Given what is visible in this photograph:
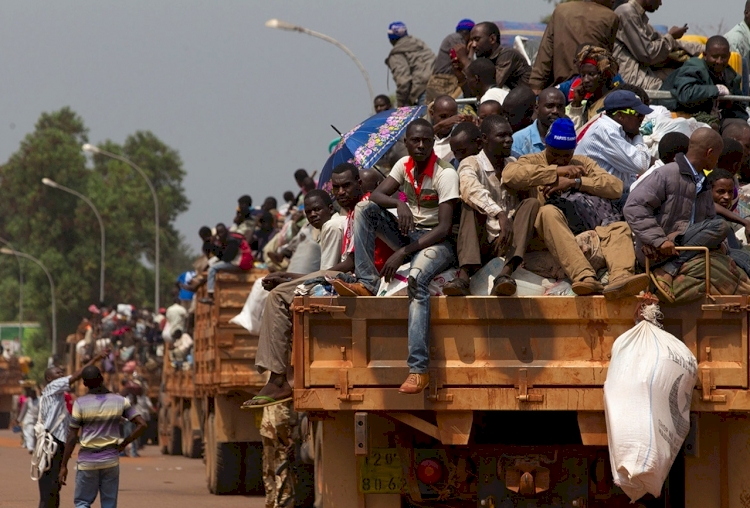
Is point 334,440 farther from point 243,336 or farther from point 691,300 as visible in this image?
point 243,336

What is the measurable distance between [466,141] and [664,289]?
1697mm

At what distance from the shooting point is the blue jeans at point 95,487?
10828 mm

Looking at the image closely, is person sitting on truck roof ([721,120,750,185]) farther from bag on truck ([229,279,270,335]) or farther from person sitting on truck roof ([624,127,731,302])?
bag on truck ([229,279,270,335])

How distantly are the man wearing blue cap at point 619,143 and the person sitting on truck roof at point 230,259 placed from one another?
7.53m

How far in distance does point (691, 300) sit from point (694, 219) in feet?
2.34

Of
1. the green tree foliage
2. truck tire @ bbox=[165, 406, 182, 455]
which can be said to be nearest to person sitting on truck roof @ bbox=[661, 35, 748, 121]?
truck tire @ bbox=[165, 406, 182, 455]

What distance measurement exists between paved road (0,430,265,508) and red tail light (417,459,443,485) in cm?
696

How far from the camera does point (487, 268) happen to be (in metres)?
7.78

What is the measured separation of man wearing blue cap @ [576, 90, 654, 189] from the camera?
8.80 metres

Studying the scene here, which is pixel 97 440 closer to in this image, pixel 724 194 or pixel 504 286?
pixel 504 286

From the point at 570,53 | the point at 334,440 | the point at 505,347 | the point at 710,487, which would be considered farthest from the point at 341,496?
the point at 570,53

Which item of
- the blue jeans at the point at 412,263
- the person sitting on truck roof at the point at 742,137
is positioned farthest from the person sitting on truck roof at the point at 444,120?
the blue jeans at the point at 412,263

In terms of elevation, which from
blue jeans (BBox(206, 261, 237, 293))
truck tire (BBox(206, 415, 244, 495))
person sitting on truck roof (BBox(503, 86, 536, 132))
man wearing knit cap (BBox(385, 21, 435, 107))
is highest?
man wearing knit cap (BBox(385, 21, 435, 107))

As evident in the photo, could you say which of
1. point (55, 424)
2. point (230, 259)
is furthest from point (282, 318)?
point (230, 259)
